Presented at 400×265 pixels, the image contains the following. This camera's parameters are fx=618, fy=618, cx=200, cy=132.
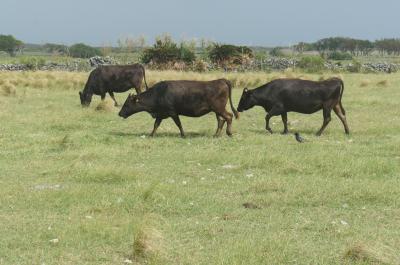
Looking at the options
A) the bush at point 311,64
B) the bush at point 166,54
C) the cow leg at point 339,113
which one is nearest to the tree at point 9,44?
the bush at point 166,54

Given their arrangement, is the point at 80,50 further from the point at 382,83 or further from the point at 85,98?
the point at 85,98

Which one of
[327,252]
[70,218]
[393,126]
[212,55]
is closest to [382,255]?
[327,252]

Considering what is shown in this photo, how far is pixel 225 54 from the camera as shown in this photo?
47000 millimetres

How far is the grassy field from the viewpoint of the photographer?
264 inches

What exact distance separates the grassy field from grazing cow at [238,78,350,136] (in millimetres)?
607

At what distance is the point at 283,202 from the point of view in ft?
28.7

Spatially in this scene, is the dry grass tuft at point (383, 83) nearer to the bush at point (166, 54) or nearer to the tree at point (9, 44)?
the bush at point (166, 54)

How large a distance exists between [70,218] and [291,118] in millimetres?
11640

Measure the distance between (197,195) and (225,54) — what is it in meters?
38.6

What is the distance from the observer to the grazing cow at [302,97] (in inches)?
601

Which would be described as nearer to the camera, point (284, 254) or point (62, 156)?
point (284, 254)

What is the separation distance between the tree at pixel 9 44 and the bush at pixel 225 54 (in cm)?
7246

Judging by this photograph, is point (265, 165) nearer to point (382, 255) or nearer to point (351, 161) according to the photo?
point (351, 161)

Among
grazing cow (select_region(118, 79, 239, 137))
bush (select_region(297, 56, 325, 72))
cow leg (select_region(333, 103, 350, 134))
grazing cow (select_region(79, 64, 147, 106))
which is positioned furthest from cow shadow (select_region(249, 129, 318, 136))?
bush (select_region(297, 56, 325, 72))
